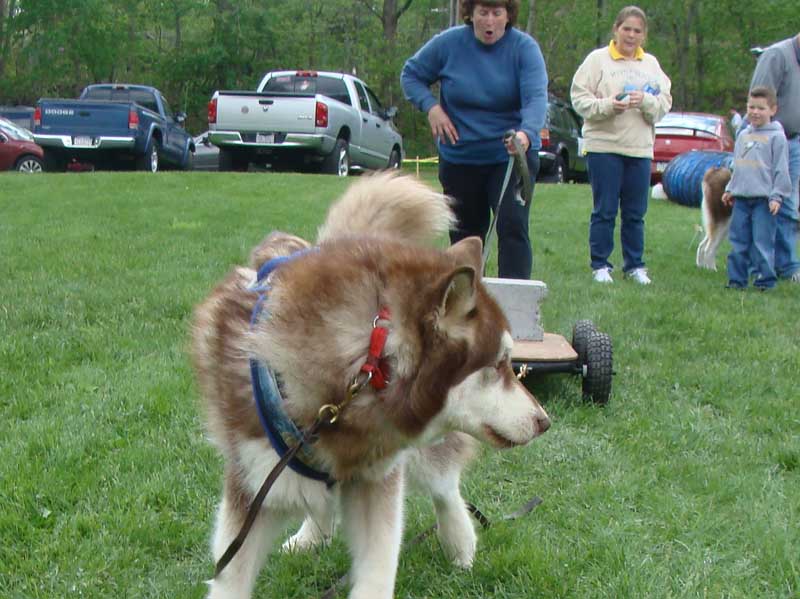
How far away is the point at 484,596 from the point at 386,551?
480mm

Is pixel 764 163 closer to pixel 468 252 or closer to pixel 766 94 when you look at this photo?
pixel 766 94

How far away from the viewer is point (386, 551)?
241 cm

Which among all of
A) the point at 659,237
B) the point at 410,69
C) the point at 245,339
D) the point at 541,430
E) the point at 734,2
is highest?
the point at 734,2

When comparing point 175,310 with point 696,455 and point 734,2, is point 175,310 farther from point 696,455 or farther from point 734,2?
point 734,2

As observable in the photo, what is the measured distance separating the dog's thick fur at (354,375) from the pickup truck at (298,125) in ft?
41.8

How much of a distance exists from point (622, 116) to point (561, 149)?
13016 millimetres

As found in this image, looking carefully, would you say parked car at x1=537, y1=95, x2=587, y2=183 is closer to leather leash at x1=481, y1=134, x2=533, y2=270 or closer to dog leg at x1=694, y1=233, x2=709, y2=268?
dog leg at x1=694, y1=233, x2=709, y2=268

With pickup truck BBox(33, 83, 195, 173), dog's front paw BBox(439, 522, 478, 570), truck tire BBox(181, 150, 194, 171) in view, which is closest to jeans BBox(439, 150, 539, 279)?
dog's front paw BBox(439, 522, 478, 570)

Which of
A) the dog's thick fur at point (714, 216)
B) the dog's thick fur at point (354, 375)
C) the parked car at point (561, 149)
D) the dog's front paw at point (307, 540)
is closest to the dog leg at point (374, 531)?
the dog's thick fur at point (354, 375)

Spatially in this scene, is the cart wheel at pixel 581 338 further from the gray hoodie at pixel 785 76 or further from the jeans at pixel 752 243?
the gray hoodie at pixel 785 76

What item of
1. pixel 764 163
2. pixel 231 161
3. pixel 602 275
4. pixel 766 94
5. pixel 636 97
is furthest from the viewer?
pixel 231 161

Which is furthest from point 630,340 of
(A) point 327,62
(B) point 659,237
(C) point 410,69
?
A: (A) point 327,62

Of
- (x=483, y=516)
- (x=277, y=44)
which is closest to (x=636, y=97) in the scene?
(x=483, y=516)

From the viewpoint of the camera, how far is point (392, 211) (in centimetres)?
300
